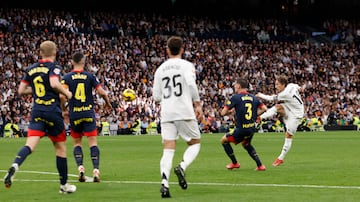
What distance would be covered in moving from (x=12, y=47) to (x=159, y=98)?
117 ft

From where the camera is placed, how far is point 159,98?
39.2 feet

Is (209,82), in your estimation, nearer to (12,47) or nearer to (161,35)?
(161,35)

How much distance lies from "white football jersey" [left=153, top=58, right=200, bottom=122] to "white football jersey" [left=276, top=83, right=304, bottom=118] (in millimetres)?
7908

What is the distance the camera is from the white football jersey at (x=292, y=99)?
19359mm

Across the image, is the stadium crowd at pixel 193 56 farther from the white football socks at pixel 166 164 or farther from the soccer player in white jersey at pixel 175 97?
the white football socks at pixel 166 164

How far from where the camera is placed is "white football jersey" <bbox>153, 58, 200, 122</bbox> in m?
11.7

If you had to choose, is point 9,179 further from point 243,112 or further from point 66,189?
point 243,112

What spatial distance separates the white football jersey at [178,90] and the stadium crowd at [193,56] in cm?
3220

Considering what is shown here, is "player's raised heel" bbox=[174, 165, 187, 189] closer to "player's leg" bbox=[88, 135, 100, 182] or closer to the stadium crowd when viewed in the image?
"player's leg" bbox=[88, 135, 100, 182]

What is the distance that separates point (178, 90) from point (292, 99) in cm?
825

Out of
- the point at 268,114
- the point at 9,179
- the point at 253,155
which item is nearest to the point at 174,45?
the point at 9,179

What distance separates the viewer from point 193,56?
5409 centimetres

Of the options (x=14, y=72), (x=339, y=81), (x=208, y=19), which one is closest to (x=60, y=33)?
(x=14, y=72)

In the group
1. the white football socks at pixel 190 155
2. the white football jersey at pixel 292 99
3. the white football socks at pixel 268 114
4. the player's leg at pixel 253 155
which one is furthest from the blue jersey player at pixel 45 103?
the white football jersey at pixel 292 99
